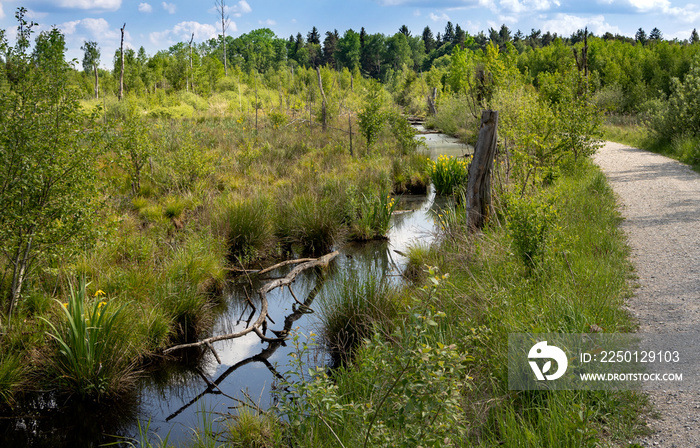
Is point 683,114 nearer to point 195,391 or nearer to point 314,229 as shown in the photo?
point 314,229

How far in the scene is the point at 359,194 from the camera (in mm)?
9930

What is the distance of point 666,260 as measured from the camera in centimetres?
509

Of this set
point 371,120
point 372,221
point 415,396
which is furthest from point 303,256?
point 371,120

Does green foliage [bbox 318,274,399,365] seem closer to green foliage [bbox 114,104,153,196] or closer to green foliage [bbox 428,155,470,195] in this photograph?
green foliage [bbox 114,104,153,196]

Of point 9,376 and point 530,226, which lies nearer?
point 9,376

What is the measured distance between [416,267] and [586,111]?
5.88 metres

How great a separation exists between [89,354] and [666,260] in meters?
5.61

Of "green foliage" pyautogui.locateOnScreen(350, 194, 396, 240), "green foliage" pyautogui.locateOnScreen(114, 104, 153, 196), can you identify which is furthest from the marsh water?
"green foliage" pyautogui.locateOnScreen(114, 104, 153, 196)

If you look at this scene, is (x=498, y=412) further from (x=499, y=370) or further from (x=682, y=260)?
(x=682, y=260)

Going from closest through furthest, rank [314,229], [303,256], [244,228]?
[244,228] < [303,256] < [314,229]

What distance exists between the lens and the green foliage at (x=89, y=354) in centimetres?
405

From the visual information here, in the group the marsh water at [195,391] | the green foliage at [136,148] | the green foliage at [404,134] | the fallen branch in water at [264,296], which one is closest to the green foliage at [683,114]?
the green foliage at [404,134]

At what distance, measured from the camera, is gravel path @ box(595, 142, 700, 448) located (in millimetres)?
2611

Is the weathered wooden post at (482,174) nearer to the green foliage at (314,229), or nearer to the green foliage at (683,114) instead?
the green foliage at (314,229)
